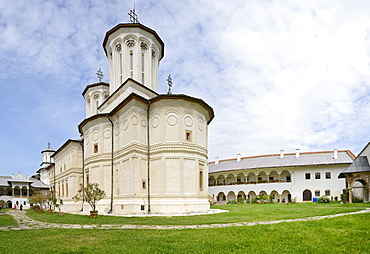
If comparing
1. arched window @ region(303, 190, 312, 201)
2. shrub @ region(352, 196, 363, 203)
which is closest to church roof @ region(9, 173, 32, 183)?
arched window @ region(303, 190, 312, 201)

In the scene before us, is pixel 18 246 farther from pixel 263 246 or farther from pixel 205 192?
pixel 205 192

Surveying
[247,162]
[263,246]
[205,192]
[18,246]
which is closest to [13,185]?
[247,162]

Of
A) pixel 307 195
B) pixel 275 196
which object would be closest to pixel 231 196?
pixel 275 196

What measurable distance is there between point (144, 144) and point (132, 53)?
Answer: 9597 millimetres

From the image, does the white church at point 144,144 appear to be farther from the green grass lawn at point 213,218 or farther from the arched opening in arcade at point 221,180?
the arched opening in arcade at point 221,180

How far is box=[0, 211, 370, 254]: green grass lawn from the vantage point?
6309 millimetres

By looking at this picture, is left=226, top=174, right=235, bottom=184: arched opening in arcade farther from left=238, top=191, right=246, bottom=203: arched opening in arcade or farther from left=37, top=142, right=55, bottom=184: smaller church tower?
left=37, top=142, right=55, bottom=184: smaller church tower

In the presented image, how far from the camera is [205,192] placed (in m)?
20.8

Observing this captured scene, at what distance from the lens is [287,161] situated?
131 feet

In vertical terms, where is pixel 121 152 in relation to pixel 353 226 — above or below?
→ above

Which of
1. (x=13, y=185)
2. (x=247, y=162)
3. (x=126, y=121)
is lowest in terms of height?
(x=13, y=185)

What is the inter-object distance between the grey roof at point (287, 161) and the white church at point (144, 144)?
20390 mm

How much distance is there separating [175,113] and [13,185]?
5107 centimetres

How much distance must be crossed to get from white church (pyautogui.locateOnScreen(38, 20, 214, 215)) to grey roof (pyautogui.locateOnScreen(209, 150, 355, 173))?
66.9 ft
